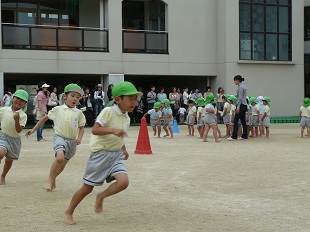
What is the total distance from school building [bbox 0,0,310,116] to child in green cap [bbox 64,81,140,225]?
1910cm

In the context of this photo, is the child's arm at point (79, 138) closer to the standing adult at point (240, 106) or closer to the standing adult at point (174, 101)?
the standing adult at point (240, 106)

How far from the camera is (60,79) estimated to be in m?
31.4

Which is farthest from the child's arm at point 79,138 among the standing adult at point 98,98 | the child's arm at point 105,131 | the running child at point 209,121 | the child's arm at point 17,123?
the standing adult at point 98,98

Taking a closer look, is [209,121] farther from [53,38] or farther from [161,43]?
[161,43]

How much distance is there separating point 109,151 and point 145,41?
850 inches

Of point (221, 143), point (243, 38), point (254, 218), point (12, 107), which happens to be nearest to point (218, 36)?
point (243, 38)

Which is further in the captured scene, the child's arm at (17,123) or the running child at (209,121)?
the running child at (209,121)

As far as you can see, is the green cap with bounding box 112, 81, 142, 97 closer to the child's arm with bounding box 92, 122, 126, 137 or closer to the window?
the child's arm with bounding box 92, 122, 126, 137

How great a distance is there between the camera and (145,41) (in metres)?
27.6

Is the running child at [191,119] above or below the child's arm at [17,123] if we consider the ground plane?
below

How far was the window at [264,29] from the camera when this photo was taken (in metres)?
28.7

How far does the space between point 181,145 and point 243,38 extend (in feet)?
46.9

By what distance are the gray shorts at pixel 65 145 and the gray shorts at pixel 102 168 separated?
1908 millimetres

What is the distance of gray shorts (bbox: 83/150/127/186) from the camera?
20.6ft
